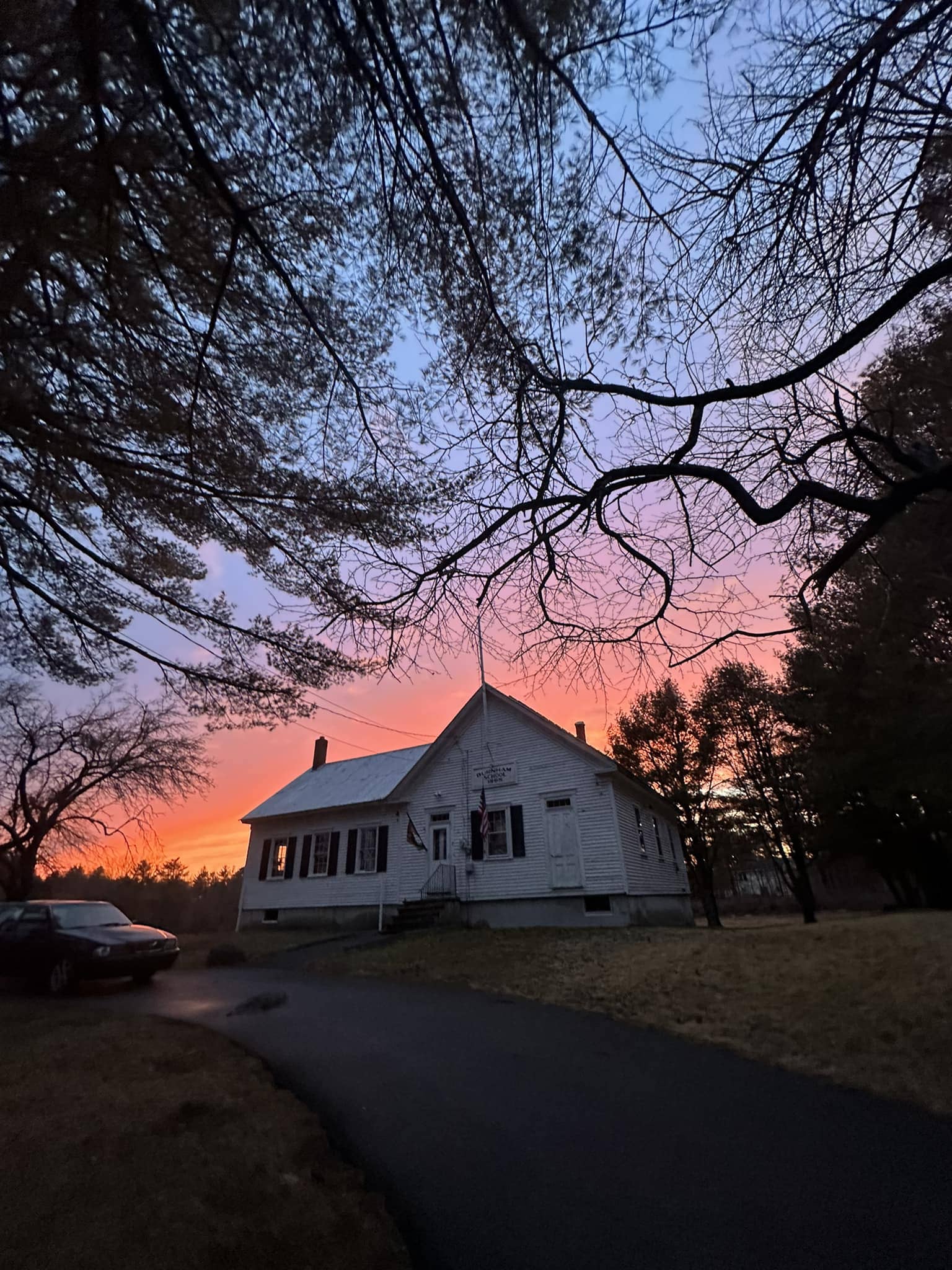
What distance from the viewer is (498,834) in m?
18.2

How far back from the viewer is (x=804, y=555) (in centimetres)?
600

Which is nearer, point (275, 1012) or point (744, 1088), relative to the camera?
point (744, 1088)

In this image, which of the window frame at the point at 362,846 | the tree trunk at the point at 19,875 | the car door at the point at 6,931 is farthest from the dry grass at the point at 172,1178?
the tree trunk at the point at 19,875

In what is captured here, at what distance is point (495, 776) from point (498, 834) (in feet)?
5.81

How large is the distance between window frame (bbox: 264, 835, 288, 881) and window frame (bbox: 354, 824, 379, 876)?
151 inches

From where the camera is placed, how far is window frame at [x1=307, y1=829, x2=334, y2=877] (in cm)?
2147

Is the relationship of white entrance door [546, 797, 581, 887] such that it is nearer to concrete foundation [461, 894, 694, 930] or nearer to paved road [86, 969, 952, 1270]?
concrete foundation [461, 894, 694, 930]

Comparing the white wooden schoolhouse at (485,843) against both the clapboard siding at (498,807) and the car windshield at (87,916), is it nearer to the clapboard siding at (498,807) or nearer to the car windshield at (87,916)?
the clapboard siding at (498,807)

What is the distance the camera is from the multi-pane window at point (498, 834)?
17938mm

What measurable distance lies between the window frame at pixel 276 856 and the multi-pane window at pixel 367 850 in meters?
3.95

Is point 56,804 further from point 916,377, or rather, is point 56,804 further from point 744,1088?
point 916,377

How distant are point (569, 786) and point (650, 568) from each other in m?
13.0

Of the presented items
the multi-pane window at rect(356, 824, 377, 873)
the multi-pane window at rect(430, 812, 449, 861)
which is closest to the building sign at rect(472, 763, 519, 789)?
the multi-pane window at rect(430, 812, 449, 861)

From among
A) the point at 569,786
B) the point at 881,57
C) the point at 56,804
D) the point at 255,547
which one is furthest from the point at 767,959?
the point at 56,804
